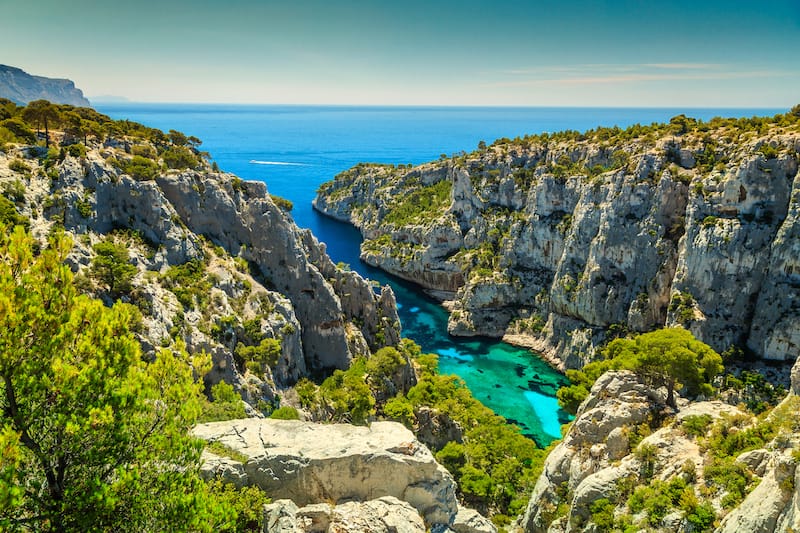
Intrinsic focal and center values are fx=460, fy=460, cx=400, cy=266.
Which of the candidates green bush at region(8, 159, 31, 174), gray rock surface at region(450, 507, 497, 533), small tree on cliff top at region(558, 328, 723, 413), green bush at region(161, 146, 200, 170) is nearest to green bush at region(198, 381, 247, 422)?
gray rock surface at region(450, 507, 497, 533)

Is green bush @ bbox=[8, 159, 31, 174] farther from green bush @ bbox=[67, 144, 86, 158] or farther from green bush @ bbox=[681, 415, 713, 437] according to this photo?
green bush @ bbox=[681, 415, 713, 437]

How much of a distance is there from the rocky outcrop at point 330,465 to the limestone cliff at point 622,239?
44.5 meters

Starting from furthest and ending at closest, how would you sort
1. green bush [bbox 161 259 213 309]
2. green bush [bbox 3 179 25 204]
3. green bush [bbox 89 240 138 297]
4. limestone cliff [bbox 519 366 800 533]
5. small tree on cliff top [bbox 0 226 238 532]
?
green bush [bbox 161 259 213 309]
green bush [bbox 89 240 138 297]
green bush [bbox 3 179 25 204]
limestone cliff [bbox 519 366 800 533]
small tree on cliff top [bbox 0 226 238 532]

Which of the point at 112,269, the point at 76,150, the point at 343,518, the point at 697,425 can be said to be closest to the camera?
the point at 343,518

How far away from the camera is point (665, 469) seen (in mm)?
18844

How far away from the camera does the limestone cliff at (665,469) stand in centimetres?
1367

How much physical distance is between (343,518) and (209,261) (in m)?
29.4

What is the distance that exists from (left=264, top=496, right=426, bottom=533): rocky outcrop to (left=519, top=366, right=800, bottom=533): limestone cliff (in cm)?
878

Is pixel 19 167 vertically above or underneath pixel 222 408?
above

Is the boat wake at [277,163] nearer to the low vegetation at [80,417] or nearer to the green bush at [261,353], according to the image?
the green bush at [261,353]

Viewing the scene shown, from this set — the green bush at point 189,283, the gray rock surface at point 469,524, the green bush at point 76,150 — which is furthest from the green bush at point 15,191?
the gray rock surface at point 469,524

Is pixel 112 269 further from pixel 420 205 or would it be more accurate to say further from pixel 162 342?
pixel 420 205

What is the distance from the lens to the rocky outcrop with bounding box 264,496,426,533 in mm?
13273

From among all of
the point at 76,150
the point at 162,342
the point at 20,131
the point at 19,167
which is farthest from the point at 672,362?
the point at 20,131
